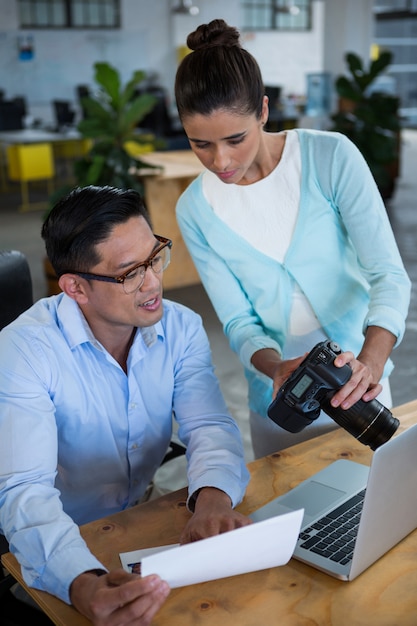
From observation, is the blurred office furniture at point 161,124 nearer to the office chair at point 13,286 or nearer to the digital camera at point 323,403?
the office chair at point 13,286

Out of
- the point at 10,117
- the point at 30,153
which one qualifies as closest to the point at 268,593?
the point at 30,153

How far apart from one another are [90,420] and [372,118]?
665 cm

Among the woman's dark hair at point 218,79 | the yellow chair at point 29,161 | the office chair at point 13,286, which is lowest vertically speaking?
the yellow chair at point 29,161

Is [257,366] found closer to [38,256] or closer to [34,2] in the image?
[38,256]

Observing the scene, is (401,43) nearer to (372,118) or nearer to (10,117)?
(372,118)

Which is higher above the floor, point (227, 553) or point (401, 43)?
point (401, 43)

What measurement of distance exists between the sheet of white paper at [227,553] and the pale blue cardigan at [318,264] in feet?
2.25

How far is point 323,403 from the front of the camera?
138 centimetres

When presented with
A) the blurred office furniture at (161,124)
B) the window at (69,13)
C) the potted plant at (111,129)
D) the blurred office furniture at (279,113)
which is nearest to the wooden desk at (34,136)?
the blurred office furniture at (161,124)

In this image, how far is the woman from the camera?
1585 millimetres

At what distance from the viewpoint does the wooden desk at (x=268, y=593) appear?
113 cm

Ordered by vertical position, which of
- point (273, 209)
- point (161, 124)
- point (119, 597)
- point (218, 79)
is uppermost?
point (218, 79)

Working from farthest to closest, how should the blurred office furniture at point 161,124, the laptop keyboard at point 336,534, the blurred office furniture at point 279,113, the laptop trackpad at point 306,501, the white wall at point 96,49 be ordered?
the white wall at point 96,49 → the blurred office furniture at point 161,124 → the blurred office furniture at point 279,113 → the laptop trackpad at point 306,501 → the laptop keyboard at point 336,534

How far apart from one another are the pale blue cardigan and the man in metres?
0.15
